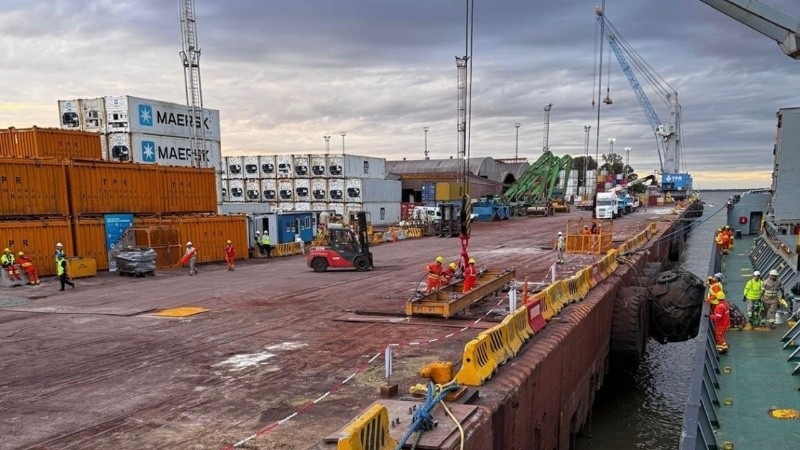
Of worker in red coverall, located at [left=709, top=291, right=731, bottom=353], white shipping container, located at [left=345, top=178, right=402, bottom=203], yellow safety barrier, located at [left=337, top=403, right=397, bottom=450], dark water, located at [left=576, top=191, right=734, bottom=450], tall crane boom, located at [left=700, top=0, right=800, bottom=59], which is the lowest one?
dark water, located at [left=576, top=191, right=734, bottom=450]

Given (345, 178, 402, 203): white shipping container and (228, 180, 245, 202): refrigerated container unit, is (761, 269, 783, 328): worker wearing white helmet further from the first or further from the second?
(228, 180, 245, 202): refrigerated container unit

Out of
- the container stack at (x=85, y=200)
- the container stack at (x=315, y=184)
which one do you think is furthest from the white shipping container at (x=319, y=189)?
the container stack at (x=85, y=200)

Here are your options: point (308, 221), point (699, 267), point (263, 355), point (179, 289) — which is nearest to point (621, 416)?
point (263, 355)

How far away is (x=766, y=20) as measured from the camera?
1509 cm

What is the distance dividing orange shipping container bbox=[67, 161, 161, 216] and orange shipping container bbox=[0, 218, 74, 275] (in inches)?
52.4

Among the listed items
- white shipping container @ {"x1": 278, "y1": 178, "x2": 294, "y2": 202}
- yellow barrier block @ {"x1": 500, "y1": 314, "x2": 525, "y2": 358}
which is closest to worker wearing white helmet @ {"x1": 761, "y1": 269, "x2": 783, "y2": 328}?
yellow barrier block @ {"x1": 500, "y1": 314, "x2": 525, "y2": 358}

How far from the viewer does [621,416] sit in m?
16.5

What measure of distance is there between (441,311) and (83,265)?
17.7m

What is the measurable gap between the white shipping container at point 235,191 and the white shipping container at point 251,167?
3.98ft

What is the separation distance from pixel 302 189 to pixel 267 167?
198 inches

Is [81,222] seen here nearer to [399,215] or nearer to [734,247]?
[734,247]

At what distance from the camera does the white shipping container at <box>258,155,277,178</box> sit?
5947 cm

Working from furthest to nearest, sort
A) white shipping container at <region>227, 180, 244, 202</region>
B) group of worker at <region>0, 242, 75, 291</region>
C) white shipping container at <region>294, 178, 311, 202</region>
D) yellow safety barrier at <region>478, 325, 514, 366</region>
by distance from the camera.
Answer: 1. white shipping container at <region>227, 180, 244, 202</region>
2. white shipping container at <region>294, 178, 311, 202</region>
3. group of worker at <region>0, 242, 75, 291</region>
4. yellow safety barrier at <region>478, 325, 514, 366</region>

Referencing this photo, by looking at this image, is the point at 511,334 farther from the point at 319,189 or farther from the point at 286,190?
the point at 286,190
